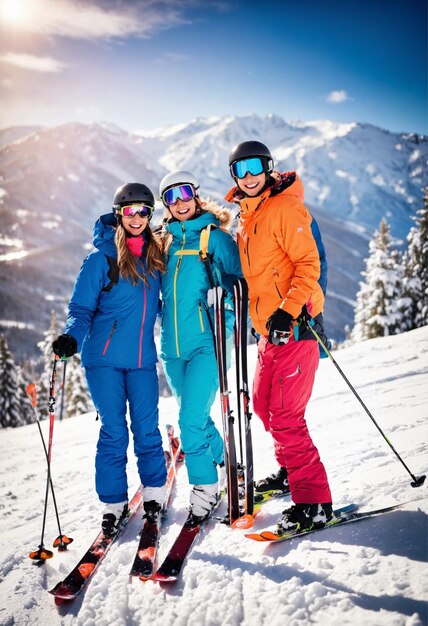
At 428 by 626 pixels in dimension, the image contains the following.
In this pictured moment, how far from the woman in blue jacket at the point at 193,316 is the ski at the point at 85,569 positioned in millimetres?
762

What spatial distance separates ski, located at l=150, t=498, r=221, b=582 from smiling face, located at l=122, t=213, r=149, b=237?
260 cm

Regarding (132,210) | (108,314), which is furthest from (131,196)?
(108,314)

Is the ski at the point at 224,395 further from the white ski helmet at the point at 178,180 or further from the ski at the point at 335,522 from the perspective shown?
the white ski helmet at the point at 178,180

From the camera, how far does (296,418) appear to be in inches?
124

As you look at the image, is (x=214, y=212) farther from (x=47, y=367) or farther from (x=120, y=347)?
(x=47, y=367)

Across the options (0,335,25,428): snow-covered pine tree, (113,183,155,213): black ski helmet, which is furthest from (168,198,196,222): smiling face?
(0,335,25,428): snow-covered pine tree

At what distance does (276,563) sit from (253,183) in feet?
9.47

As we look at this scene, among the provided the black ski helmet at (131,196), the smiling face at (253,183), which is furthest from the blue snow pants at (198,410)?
the black ski helmet at (131,196)

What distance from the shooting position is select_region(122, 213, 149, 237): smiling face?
3.85 meters

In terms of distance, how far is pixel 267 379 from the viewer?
11.1ft

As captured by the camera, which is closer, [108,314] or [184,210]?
[108,314]

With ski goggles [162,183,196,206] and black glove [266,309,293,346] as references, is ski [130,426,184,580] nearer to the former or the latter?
black glove [266,309,293,346]

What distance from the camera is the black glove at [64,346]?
3365 millimetres

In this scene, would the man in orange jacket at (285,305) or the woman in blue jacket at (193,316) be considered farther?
the woman in blue jacket at (193,316)
